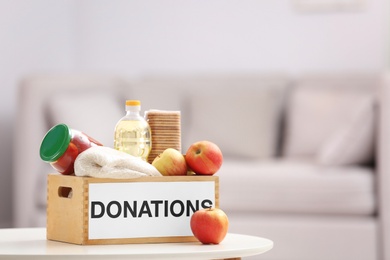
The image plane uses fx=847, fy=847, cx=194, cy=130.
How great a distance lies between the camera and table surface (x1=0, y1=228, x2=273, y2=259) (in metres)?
1.54

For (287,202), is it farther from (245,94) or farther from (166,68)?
(166,68)

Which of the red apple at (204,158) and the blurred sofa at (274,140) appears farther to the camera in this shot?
the blurred sofa at (274,140)

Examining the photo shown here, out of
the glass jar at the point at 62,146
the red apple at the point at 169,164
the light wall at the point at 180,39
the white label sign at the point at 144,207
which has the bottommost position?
the white label sign at the point at 144,207

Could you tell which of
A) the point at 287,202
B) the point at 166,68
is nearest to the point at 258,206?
the point at 287,202

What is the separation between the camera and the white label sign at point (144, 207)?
1.74m

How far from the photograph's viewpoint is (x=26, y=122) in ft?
12.1

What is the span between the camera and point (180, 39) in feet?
14.9

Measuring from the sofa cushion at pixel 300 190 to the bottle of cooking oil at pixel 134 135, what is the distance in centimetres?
146

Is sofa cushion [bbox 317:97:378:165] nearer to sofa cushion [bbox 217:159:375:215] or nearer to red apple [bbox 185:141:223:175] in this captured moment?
sofa cushion [bbox 217:159:375:215]

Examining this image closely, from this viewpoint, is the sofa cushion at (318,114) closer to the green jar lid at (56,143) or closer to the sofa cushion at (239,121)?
the sofa cushion at (239,121)

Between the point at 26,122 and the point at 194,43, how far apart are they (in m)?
1.21

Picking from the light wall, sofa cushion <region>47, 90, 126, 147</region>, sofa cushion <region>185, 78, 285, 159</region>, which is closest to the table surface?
sofa cushion <region>47, 90, 126, 147</region>

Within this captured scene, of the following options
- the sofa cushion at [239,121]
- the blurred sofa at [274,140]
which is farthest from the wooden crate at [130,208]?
the sofa cushion at [239,121]

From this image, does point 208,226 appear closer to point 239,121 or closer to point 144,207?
point 144,207
